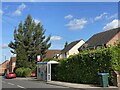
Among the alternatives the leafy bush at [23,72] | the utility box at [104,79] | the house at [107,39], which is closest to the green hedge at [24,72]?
the leafy bush at [23,72]

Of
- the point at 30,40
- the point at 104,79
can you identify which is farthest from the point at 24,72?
the point at 104,79

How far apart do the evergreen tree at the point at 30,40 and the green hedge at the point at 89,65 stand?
38.4 metres

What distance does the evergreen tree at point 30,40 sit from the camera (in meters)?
73.1

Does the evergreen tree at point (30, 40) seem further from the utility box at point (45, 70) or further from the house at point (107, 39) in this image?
the utility box at point (45, 70)

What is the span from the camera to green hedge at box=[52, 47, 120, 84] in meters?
23.3

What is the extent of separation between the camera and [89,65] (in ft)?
88.3

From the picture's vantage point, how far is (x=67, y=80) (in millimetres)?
33312

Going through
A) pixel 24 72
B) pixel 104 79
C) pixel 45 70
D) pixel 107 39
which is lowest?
pixel 104 79

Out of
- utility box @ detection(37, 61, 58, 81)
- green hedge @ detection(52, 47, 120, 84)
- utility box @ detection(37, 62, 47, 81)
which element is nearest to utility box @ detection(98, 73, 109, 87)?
green hedge @ detection(52, 47, 120, 84)

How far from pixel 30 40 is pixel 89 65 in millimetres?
48056

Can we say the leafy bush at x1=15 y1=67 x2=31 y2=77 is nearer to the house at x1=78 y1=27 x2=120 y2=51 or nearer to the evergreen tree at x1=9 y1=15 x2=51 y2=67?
the evergreen tree at x1=9 y1=15 x2=51 y2=67

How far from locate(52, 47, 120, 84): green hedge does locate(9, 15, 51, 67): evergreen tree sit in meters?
38.4

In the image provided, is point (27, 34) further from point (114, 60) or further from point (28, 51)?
point (114, 60)

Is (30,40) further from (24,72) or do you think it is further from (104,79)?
(104,79)
